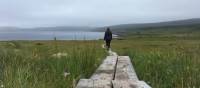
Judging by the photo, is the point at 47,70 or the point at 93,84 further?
the point at 47,70

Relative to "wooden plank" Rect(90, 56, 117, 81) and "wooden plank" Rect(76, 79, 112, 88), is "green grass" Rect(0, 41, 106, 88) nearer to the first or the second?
"wooden plank" Rect(76, 79, 112, 88)

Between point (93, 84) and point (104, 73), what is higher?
point (93, 84)

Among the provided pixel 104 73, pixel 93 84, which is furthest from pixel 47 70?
pixel 93 84

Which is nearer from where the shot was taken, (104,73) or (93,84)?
(93,84)

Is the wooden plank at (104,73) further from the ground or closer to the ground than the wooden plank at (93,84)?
closer to the ground

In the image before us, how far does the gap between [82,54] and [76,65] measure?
0.57 metres

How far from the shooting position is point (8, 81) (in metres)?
4.05

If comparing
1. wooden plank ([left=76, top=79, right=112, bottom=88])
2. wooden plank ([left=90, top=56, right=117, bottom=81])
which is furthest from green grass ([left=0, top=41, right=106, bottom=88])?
wooden plank ([left=90, top=56, right=117, bottom=81])

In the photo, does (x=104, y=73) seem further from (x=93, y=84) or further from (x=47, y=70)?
(x=93, y=84)

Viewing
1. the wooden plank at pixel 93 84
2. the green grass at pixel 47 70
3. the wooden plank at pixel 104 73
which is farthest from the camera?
the wooden plank at pixel 104 73

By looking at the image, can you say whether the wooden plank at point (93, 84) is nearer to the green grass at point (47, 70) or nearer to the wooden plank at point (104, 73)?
the green grass at point (47, 70)

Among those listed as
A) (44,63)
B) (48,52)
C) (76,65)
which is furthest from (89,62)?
(48,52)

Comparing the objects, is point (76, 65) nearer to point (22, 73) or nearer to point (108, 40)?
point (22, 73)

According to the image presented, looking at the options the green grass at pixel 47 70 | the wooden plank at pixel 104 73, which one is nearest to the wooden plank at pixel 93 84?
the green grass at pixel 47 70
